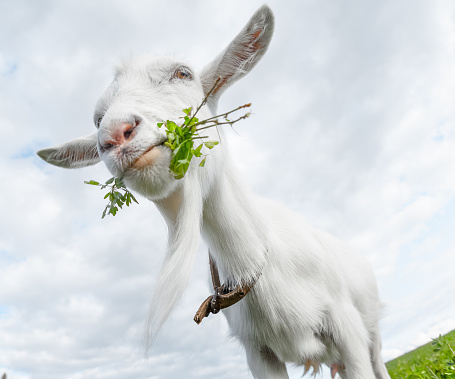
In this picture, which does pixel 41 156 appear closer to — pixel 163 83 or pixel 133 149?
pixel 163 83

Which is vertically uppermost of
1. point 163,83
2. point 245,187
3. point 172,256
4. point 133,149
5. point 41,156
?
point 41,156

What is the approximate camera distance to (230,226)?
2408mm

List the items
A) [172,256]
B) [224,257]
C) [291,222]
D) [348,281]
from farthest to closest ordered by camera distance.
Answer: [348,281] < [291,222] < [224,257] < [172,256]

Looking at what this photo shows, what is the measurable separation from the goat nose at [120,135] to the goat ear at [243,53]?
786mm

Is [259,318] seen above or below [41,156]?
below

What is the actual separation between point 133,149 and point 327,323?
1.76 m

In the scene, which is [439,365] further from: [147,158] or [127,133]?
[127,133]

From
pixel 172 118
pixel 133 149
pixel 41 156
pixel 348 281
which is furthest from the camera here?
pixel 348 281

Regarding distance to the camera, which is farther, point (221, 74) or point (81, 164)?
point (81, 164)

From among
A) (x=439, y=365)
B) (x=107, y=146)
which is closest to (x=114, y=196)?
(x=107, y=146)

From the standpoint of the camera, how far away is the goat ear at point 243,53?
2408mm

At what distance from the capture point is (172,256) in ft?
7.45

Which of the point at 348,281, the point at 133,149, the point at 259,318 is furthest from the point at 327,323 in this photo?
the point at 133,149

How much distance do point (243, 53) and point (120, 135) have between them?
3.42 feet
